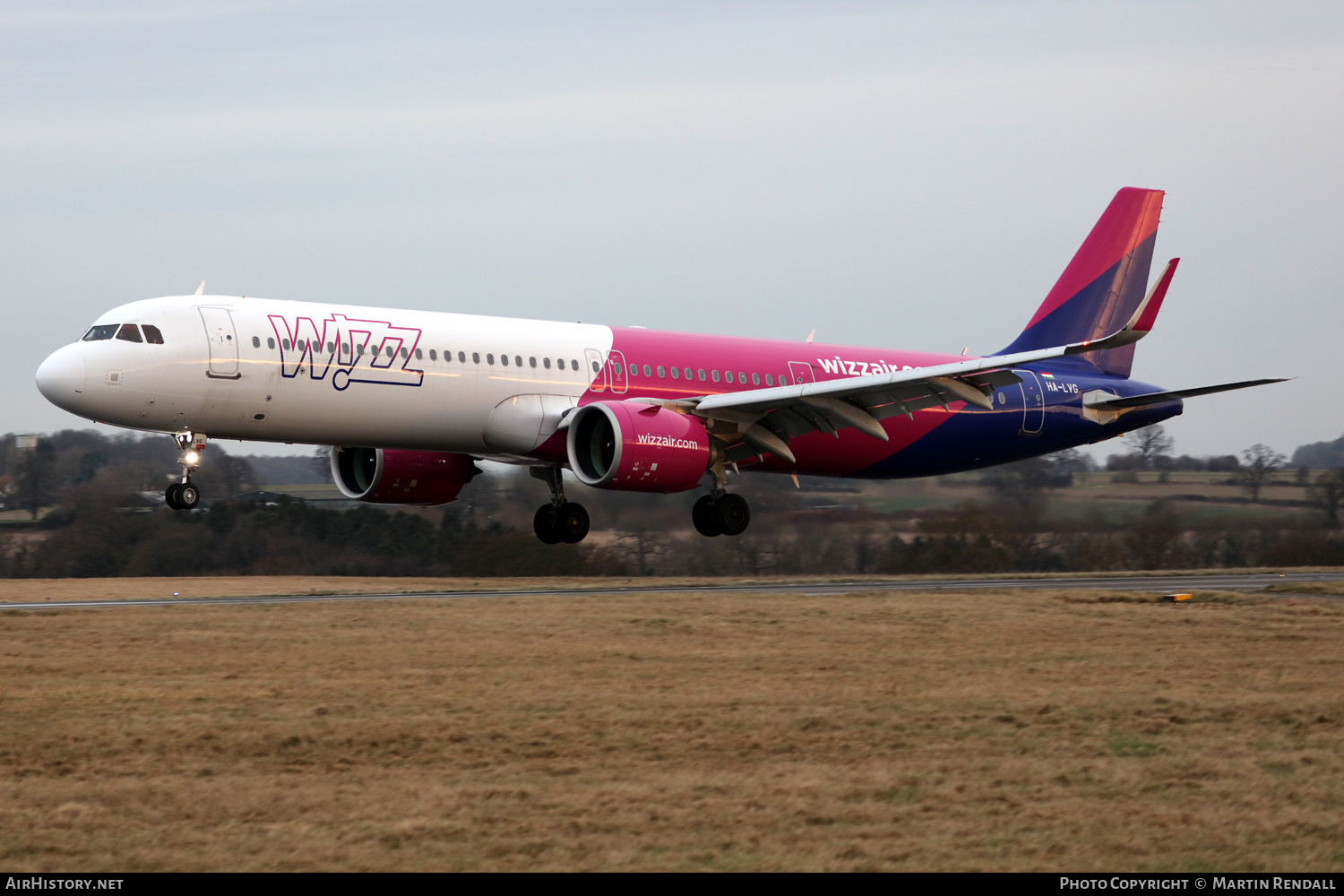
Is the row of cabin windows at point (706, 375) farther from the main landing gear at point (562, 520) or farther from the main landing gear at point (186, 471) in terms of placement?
the main landing gear at point (186, 471)

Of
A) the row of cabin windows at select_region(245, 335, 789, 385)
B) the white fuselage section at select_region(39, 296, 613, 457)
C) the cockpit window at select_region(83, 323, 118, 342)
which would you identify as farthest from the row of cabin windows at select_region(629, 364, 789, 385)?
the cockpit window at select_region(83, 323, 118, 342)

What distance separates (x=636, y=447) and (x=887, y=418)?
673 cm

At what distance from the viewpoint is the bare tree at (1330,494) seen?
4153cm

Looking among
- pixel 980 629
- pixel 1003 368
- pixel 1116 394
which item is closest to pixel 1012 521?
pixel 1116 394

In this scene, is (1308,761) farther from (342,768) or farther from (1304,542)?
(1304,542)

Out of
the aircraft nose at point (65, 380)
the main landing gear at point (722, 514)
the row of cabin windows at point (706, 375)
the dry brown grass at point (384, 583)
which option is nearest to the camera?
the aircraft nose at point (65, 380)

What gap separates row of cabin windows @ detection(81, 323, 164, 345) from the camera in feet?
79.5

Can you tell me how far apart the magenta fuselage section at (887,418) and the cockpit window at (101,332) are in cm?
753

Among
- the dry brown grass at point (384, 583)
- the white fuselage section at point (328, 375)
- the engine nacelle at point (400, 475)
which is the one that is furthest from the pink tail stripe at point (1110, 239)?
the engine nacelle at point (400, 475)

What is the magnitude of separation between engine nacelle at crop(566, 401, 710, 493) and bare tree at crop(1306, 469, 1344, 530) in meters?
22.3

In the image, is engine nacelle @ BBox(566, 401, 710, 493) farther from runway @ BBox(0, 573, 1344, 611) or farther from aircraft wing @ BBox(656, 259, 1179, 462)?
runway @ BBox(0, 573, 1344, 611)

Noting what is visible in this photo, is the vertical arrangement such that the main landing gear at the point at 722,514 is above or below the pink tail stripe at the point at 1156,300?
below

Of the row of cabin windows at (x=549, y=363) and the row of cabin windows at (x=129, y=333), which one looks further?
the row of cabin windows at (x=549, y=363)

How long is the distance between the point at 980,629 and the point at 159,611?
12.8 meters
